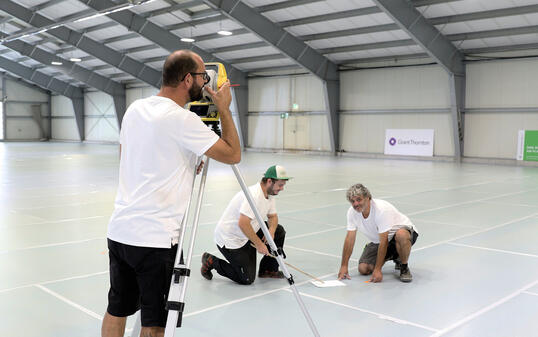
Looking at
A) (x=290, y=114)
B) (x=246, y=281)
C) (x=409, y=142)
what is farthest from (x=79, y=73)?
(x=246, y=281)

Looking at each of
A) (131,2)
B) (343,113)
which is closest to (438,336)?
(131,2)

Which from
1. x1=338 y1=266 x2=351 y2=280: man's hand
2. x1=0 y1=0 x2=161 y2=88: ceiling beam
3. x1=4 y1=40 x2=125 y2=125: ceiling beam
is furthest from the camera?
x1=4 y1=40 x2=125 y2=125: ceiling beam

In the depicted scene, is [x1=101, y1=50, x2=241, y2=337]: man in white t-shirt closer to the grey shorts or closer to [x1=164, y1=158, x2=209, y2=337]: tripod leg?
[x1=164, y1=158, x2=209, y2=337]: tripod leg

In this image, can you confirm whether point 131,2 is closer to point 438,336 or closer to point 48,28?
point 48,28

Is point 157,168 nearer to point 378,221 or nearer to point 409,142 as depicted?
point 378,221

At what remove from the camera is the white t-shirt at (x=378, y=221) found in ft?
20.7

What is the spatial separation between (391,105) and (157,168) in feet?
98.3

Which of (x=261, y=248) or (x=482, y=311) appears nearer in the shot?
(x=482, y=311)

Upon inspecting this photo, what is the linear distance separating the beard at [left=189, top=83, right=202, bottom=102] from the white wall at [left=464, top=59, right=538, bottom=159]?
26.9 m

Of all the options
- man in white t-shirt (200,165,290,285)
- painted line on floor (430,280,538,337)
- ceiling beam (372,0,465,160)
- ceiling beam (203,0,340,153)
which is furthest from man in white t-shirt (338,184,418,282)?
ceiling beam (203,0,340,153)

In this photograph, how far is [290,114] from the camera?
36625mm

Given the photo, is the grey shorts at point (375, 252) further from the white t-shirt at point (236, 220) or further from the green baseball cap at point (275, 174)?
the green baseball cap at point (275, 174)

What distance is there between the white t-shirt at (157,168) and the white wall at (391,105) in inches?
1113

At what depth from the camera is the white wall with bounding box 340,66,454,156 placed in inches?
1156
